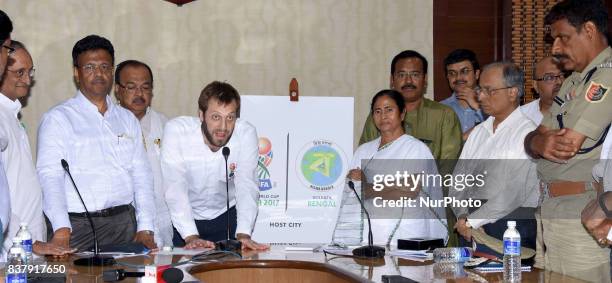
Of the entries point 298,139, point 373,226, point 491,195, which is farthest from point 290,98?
point 491,195

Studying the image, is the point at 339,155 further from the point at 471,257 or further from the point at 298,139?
the point at 471,257

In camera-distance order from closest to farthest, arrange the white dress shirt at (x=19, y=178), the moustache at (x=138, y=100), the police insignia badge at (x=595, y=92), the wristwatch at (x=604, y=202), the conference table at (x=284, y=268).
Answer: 1. the wristwatch at (x=604, y=202)
2. the conference table at (x=284, y=268)
3. the police insignia badge at (x=595, y=92)
4. the white dress shirt at (x=19, y=178)
5. the moustache at (x=138, y=100)

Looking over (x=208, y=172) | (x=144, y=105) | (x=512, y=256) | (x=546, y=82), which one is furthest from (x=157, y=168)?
(x=512, y=256)

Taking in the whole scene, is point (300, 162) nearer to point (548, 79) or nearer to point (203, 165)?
point (203, 165)

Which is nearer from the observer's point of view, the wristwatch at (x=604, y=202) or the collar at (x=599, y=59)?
the wristwatch at (x=604, y=202)

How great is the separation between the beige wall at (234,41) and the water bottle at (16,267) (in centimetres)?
325

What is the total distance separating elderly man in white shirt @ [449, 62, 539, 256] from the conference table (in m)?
0.84

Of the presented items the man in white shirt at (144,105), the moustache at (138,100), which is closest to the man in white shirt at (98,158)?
the man in white shirt at (144,105)

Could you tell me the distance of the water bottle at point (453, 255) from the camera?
3.40 metres

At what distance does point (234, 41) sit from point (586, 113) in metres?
3.23

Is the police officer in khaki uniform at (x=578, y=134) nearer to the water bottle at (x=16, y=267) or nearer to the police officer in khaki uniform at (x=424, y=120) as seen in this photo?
the police officer in khaki uniform at (x=424, y=120)

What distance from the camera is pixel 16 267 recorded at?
103 inches

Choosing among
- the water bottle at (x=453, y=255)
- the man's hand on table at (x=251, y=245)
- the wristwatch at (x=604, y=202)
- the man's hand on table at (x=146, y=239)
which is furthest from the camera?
the man's hand on table at (x=146, y=239)

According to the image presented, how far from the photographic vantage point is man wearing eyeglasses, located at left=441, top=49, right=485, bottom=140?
540 centimetres
